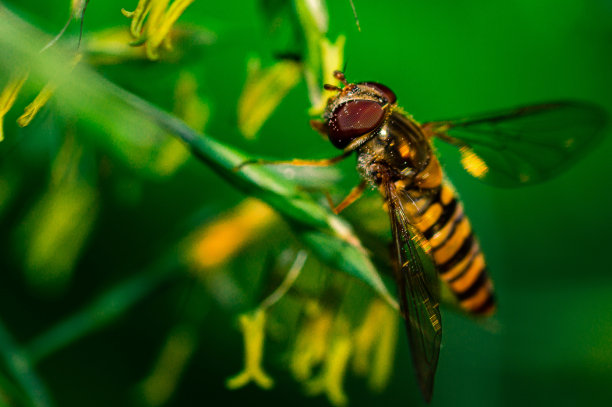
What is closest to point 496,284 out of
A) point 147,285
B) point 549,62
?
point 549,62

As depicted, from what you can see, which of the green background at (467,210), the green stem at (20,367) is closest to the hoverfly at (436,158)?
the green background at (467,210)

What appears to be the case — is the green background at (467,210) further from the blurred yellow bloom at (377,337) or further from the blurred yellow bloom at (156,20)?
the blurred yellow bloom at (156,20)

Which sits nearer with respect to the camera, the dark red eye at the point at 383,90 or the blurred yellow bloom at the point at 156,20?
the blurred yellow bloom at the point at 156,20

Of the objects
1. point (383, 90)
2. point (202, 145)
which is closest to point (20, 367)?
point (202, 145)

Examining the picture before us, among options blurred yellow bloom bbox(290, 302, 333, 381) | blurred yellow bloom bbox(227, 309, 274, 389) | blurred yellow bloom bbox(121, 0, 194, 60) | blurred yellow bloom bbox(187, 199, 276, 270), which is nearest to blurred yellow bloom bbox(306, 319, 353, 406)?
blurred yellow bloom bbox(290, 302, 333, 381)

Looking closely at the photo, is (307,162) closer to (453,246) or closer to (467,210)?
(453,246)

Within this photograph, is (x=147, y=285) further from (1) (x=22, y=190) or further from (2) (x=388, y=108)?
(2) (x=388, y=108)

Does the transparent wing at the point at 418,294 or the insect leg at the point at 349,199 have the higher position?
the insect leg at the point at 349,199
